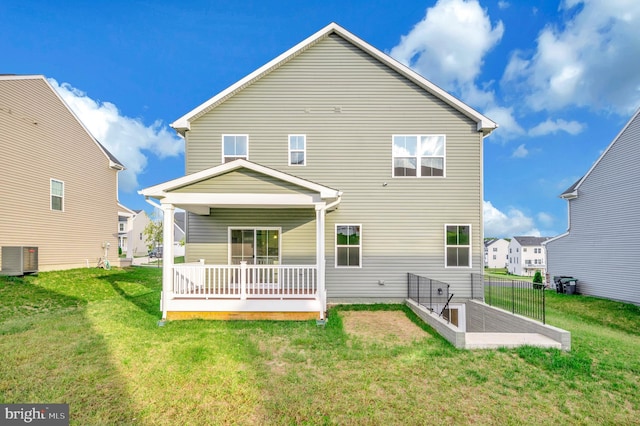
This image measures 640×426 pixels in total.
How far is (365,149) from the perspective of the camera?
1052 centimetres

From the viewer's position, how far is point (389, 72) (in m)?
10.6

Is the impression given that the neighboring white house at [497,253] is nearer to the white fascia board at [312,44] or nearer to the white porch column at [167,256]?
the white fascia board at [312,44]

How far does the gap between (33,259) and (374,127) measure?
1454 cm

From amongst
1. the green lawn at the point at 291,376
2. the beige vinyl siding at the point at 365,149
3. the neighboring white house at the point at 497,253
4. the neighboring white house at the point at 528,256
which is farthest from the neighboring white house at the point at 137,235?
the neighboring white house at the point at 497,253

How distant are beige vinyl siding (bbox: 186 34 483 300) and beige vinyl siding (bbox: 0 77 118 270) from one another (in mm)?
8076

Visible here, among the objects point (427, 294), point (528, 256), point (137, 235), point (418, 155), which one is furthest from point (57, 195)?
point (528, 256)

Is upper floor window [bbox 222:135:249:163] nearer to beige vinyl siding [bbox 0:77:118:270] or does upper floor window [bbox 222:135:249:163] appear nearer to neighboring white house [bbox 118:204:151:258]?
beige vinyl siding [bbox 0:77:118:270]

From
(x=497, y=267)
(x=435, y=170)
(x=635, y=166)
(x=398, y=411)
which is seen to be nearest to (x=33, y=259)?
(x=398, y=411)

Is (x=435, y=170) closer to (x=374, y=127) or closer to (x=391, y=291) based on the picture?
(x=374, y=127)

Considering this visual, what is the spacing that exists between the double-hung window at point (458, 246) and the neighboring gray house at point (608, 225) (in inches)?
327

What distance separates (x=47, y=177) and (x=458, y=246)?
17.6m

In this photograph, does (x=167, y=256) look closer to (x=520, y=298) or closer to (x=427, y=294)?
(x=427, y=294)

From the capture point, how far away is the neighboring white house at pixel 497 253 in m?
75.4

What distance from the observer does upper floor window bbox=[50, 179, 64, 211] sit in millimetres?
14012
